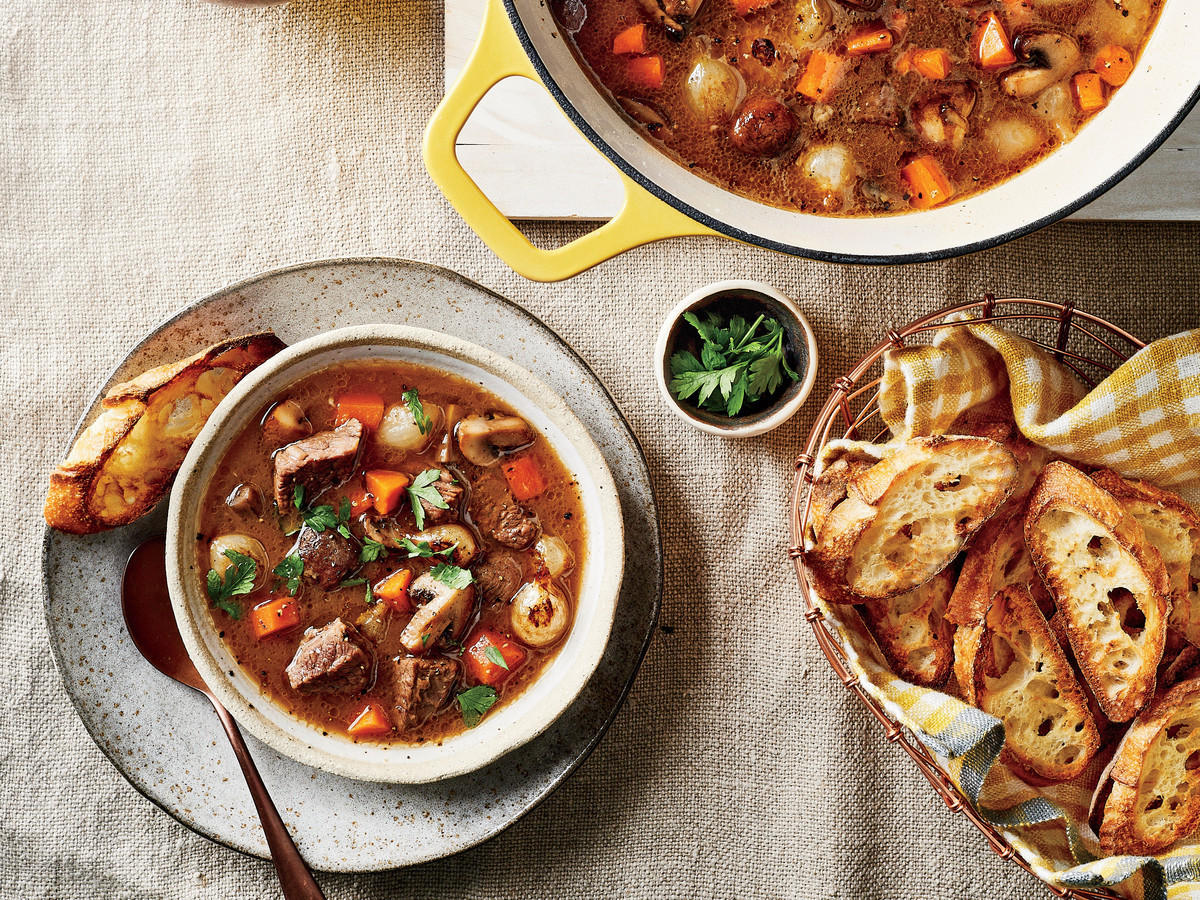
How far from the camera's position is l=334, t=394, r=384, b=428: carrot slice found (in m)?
2.12

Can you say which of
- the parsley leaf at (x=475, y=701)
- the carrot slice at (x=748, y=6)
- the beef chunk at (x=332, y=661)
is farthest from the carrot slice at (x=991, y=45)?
the beef chunk at (x=332, y=661)

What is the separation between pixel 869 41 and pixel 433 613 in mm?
1581

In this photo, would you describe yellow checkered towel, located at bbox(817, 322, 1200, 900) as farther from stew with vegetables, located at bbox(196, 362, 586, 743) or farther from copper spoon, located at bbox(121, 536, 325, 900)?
copper spoon, located at bbox(121, 536, 325, 900)

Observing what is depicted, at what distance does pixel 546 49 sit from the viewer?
1762 millimetres

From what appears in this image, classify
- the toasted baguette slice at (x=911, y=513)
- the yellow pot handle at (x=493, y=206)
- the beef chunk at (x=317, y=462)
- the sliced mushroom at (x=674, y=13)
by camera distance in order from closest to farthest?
the yellow pot handle at (x=493, y=206), the sliced mushroom at (x=674, y=13), the toasted baguette slice at (x=911, y=513), the beef chunk at (x=317, y=462)

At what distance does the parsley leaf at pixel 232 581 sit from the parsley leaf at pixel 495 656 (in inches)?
22.9

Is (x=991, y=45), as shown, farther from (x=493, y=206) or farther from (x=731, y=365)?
(x=493, y=206)

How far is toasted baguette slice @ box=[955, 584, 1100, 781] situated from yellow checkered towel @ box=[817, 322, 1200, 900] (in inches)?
3.0

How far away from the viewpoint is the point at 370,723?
6.89ft

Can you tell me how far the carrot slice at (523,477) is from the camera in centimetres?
214

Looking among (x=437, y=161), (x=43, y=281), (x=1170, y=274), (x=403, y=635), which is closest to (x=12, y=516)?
(x=43, y=281)

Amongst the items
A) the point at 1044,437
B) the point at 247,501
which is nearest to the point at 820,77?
the point at 1044,437

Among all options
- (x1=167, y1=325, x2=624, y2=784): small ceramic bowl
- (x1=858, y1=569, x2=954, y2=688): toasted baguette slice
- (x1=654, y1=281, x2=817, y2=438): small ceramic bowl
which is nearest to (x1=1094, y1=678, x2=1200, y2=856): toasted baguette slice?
(x1=858, y1=569, x2=954, y2=688): toasted baguette slice

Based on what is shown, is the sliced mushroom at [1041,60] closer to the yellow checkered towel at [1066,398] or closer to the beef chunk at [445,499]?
the yellow checkered towel at [1066,398]
